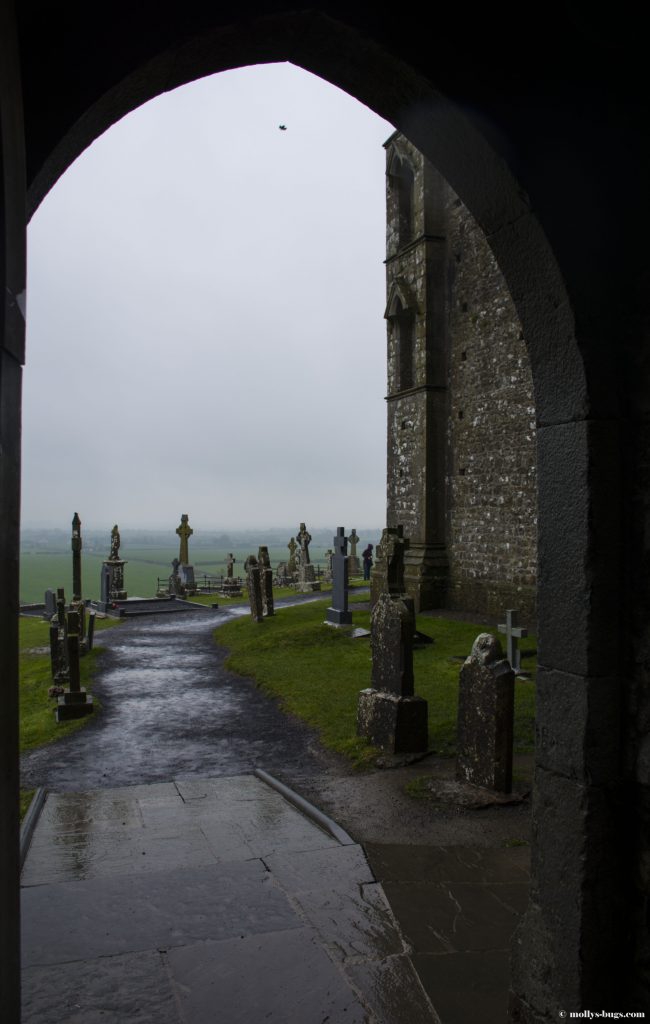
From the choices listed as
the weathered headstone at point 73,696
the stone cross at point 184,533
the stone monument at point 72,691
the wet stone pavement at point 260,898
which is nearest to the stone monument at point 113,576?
the stone cross at point 184,533

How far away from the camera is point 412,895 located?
3791 millimetres

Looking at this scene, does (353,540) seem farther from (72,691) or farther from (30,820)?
(30,820)

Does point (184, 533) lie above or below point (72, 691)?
Answer: above

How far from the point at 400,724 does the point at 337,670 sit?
4.11 metres

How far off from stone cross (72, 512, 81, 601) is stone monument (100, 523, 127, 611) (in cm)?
137

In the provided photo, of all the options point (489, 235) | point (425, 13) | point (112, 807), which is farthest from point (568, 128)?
point (112, 807)

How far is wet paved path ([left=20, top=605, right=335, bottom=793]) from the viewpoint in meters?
6.65

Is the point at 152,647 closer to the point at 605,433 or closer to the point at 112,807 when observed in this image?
the point at 112,807

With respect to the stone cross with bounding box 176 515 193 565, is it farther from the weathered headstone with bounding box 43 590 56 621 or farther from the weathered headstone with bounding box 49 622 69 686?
the weathered headstone with bounding box 49 622 69 686

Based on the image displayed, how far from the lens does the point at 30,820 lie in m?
4.96

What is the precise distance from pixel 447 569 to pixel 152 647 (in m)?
6.48

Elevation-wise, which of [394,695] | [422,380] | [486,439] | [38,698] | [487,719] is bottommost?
[38,698]

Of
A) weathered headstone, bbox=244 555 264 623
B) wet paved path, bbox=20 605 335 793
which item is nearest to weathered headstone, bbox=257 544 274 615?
weathered headstone, bbox=244 555 264 623

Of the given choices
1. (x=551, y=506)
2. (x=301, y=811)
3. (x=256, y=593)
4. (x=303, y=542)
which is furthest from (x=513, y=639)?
(x=303, y=542)
